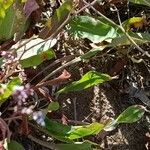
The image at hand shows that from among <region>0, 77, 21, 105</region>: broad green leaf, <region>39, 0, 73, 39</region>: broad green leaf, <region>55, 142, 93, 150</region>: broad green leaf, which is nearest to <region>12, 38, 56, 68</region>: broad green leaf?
<region>39, 0, 73, 39</region>: broad green leaf

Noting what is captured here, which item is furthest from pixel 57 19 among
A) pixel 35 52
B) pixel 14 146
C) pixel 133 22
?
pixel 14 146

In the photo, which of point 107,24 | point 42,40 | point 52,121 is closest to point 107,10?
point 107,24

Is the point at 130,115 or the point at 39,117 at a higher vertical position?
the point at 39,117

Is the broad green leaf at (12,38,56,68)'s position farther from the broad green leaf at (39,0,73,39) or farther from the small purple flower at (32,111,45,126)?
the small purple flower at (32,111,45,126)

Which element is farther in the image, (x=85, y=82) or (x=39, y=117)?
(x=85, y=82)

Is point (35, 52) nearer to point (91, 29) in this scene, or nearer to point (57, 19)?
point (57, 19)

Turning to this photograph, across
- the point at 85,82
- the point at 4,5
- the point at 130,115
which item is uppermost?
the point at 4,5
